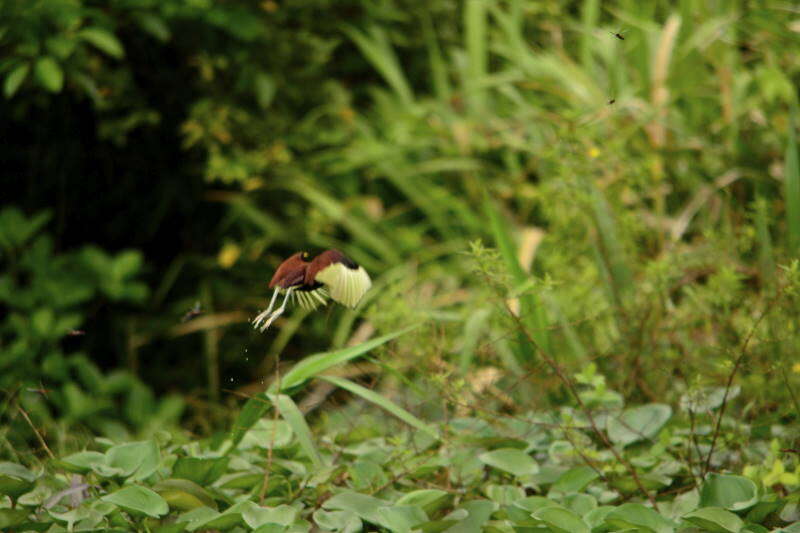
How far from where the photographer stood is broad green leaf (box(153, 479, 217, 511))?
1.33 metres

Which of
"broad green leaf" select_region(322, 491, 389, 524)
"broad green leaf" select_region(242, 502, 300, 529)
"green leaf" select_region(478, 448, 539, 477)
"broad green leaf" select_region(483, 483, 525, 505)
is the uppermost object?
"green leaf" select_region(478, 448, 539, 477)

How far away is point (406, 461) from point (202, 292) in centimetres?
214

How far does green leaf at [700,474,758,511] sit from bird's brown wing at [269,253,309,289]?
2.17 ft

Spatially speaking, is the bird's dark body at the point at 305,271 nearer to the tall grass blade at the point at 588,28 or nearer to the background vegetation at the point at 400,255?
the background vegetation at the point at 400,255

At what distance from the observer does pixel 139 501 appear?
4.14 ft

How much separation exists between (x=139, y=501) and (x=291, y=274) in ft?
1.23

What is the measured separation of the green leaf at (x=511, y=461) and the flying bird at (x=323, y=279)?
40 centimetres

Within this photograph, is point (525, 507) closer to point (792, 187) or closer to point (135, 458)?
point (135, 458)

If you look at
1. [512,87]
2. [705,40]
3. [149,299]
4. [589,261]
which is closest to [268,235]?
[149,299]

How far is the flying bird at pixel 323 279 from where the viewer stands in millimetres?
1174

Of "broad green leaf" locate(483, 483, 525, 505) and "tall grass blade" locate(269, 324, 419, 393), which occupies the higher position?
"tall grass blade" locate(269, 324, 419, 393)

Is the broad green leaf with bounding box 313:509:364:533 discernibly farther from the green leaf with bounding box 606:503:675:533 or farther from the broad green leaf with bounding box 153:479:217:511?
the green leaf with bounding box 606:503:675:533

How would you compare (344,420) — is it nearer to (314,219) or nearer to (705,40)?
(314,219)

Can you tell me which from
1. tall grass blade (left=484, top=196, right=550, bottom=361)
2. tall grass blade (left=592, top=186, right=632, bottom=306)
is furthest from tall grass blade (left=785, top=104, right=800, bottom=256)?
tall grass blade (left=484, top=196, right=550, bottom=361)
